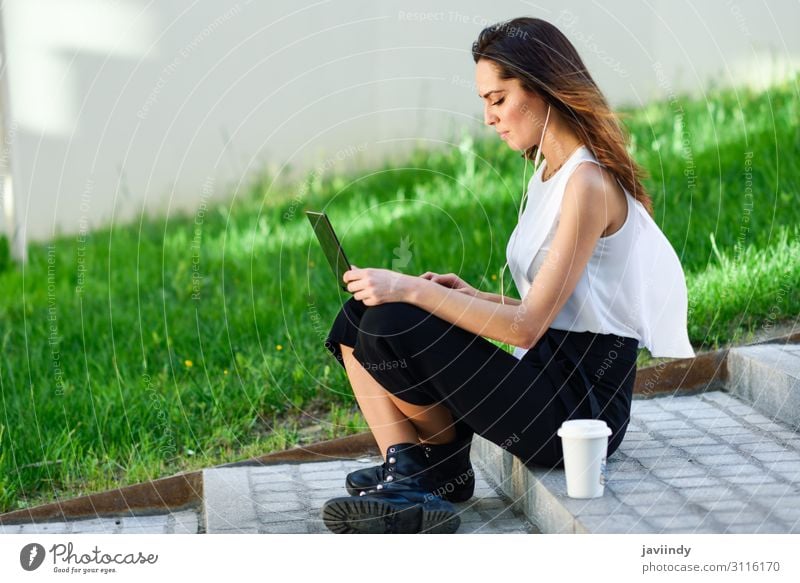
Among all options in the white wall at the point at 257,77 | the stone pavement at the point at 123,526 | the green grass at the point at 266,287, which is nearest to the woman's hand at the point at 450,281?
the green grass at the point at 266,287

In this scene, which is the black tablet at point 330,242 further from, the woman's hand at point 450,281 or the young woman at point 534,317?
the woman's hand at point 450,281

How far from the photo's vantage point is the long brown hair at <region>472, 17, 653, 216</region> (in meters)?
3.16

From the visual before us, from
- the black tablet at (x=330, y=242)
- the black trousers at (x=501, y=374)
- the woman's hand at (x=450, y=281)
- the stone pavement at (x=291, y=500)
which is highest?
the black tablet at (x=330, y=242)

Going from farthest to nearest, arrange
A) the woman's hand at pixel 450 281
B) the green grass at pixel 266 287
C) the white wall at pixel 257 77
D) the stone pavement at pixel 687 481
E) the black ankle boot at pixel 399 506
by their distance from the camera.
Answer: the white wall at pixel 257 77, the green grass at pixel 266 287, the woman's hand at pixel 450 281, the black ankle boot at pixel 399 506, the stone pavement at pixel 687 481

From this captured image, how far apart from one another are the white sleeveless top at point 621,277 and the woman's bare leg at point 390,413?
1.39 ft

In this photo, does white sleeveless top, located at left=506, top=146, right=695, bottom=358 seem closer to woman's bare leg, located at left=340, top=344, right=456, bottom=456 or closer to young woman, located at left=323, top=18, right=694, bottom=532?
young woman, located at left=323, top=18, right=694, bottom=532

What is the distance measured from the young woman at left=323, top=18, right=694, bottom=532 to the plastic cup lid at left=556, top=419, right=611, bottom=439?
0.40ft

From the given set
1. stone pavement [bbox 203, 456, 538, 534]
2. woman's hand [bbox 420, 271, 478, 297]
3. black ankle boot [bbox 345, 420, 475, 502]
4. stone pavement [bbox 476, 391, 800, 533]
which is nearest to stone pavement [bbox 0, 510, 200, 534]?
stone pavement [bbox 203, 456, 538, 534]

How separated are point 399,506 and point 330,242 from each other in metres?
0.73

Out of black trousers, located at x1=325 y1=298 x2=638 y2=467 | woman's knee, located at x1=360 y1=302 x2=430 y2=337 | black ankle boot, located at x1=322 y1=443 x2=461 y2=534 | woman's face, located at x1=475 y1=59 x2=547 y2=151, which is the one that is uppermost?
woman's face, located at x1=475 y1=59 x2=547 y2=151

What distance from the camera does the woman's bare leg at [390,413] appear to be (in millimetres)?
3297

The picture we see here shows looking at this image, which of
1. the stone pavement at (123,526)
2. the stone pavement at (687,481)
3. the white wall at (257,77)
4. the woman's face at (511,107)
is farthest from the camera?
the white wall at (257,77)

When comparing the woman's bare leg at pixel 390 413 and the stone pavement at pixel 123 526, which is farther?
the stone pavement at pixel 123 526

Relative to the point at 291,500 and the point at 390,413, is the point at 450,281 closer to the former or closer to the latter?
the point at 390,413
